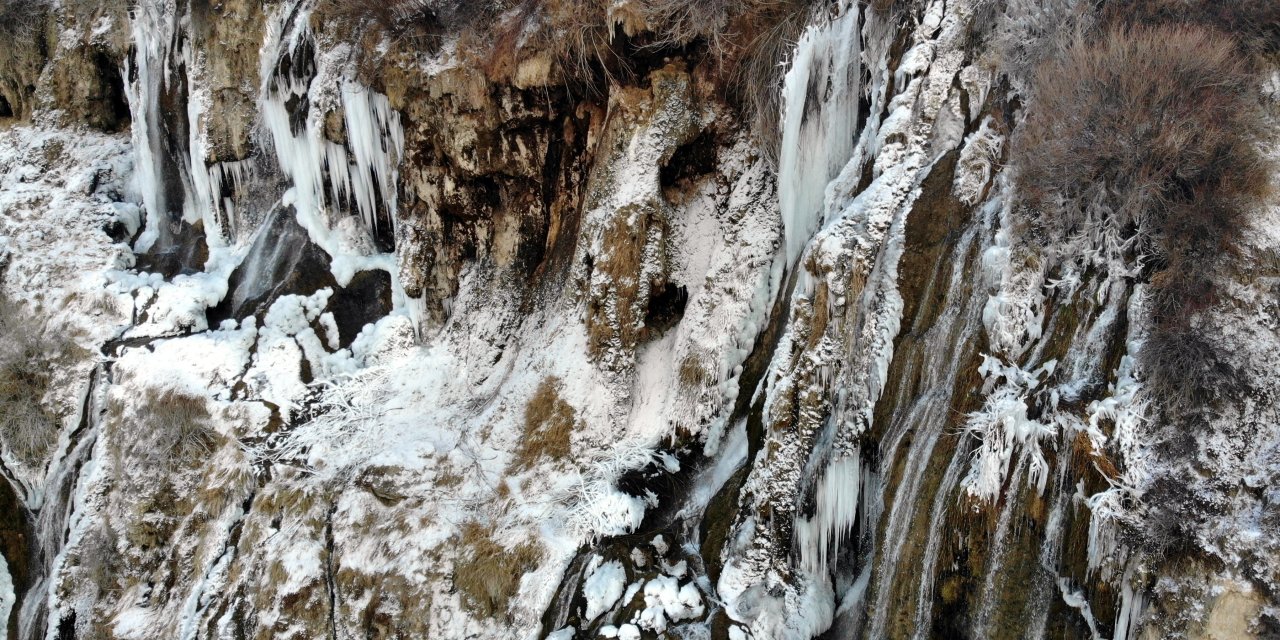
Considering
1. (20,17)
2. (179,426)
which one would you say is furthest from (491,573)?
(20,17)

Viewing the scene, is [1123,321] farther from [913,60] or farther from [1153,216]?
[913,60]

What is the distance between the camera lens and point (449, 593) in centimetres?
799

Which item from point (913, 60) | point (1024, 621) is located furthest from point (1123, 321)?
point (913, 60)

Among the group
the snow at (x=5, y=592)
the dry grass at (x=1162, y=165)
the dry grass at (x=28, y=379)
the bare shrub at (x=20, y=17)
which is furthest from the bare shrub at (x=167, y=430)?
the dry grass at (x=1162, y=165)

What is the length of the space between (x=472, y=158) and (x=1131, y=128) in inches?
285

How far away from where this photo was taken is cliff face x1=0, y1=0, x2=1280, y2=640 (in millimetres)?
5109

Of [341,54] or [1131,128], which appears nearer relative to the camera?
[1131,128]

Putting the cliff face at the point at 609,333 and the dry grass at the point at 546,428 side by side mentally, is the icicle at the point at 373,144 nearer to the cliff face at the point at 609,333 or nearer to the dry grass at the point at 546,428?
the cliff face at the point at 609,333

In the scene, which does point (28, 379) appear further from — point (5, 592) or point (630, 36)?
point (630, 36)

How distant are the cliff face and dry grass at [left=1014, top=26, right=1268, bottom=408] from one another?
4 centimetres

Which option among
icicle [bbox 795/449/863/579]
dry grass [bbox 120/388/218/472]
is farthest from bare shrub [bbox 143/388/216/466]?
icicle [bbox 795/449/863/579]

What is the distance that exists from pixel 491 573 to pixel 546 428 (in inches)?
71.0

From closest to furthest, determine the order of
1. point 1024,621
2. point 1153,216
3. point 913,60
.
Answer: point 1024,621 < point 1153,216 < point 913,60

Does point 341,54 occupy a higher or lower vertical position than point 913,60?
higher
